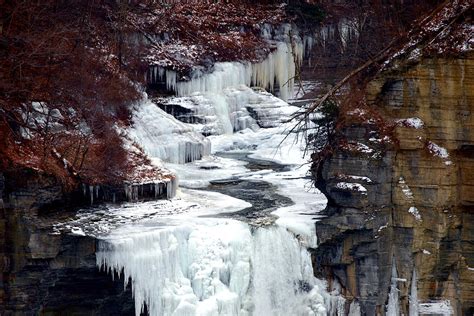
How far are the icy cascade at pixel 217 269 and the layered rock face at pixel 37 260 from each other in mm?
470

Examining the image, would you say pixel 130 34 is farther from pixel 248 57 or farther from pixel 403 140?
pixel 403 140

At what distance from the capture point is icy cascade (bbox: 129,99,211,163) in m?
25.9

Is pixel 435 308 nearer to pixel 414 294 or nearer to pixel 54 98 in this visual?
pixel 414 294

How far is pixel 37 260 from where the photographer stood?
18.5m

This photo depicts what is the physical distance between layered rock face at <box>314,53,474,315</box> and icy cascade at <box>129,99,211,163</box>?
21.3 feet

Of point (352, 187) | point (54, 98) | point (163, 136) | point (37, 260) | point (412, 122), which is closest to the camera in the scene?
point (37, 260)

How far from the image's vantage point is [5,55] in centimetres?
2131

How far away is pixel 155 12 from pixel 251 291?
16.8 metres

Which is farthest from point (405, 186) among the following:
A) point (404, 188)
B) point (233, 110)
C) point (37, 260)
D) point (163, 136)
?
point (233, 110)

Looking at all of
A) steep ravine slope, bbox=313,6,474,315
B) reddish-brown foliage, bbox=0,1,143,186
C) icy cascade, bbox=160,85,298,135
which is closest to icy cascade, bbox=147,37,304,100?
icy cascade, bbox=160,85,298,135

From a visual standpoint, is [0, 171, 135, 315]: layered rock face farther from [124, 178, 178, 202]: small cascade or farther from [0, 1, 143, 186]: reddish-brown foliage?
[124, 178, 178, 202]: small cascade

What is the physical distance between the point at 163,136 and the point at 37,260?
848 centimetres

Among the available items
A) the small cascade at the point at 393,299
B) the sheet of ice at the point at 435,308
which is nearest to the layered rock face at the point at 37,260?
the small cascade at the point at 393,299

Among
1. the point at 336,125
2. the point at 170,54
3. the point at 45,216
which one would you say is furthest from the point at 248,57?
the point at 45,216
